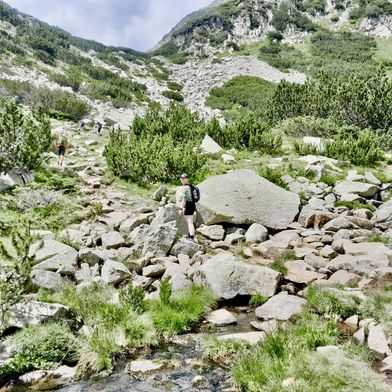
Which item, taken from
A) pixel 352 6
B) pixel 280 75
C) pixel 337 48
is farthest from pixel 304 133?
pixel 352 6

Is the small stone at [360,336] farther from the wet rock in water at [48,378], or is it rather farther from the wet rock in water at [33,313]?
the wet rock in water at [33,313]

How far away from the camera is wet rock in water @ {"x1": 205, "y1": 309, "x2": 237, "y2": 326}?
8148 millimetres

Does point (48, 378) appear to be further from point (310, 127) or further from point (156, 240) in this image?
point (310, 127)

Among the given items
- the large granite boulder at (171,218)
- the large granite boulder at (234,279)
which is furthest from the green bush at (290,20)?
the large granite boulder at (234,279)

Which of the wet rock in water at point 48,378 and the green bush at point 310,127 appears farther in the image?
the green bush at point 310,127

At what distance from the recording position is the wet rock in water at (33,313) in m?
7.09

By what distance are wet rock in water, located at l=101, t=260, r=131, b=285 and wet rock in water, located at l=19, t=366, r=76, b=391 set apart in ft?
9.26

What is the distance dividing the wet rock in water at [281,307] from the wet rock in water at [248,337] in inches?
35.2

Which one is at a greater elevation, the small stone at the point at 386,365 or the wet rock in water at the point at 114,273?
the wet rock in water at the point at 114,273

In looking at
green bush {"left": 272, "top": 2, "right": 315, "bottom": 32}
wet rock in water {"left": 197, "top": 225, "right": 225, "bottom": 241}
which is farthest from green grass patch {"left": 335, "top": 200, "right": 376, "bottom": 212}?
green bush {"left": 272, "top": 2, "right": 315, "bottom": 32}

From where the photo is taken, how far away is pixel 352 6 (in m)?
115

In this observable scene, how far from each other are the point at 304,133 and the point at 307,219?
1694 cm

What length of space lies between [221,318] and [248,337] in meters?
1.12

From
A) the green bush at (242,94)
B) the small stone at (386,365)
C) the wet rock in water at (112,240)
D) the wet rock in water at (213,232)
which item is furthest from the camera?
the green bush at (242,94)
